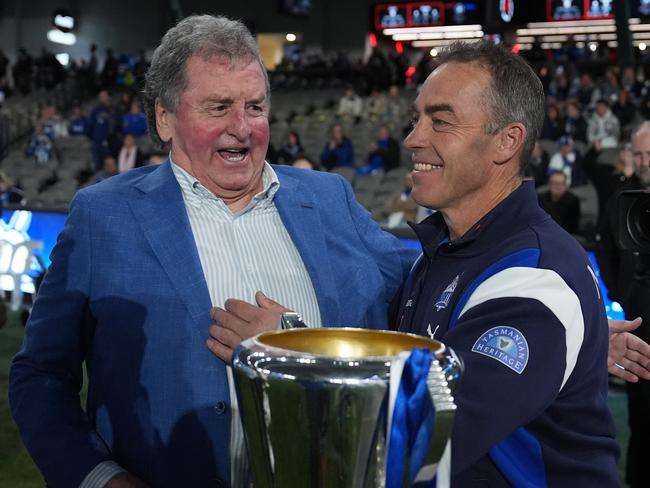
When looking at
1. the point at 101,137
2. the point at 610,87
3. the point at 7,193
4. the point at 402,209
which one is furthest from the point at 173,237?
the point at 101,137

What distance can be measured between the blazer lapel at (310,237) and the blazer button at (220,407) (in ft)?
Answer: 1.00

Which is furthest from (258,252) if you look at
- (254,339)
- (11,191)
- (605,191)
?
(11,191)

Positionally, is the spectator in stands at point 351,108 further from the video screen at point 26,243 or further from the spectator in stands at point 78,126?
the video screen at point 26,243

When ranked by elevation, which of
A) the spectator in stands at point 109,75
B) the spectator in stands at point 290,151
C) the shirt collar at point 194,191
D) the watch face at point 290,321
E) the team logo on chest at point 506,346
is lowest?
the spectator in stands at point 290,151

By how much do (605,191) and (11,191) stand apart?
7170 mm

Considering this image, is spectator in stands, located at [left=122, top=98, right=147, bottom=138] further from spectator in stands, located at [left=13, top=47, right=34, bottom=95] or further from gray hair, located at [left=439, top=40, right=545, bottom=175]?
gray hair, located at [left=439, top=40, right=545, bottom=175]

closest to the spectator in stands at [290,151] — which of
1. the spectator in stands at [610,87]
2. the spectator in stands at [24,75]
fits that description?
the spectator in stands at [610,87]

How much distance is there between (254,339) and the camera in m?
1.18

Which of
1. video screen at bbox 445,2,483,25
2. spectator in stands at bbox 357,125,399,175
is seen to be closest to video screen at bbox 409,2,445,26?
video screen at bbox 445,2,483,25

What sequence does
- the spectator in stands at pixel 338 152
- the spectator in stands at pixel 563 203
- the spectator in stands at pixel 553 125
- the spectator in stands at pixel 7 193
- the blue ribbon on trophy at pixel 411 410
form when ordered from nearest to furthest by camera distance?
1. the blue ribbon on trophy at pixel 411 410
2. the spectator in stands at pixel 563 203
3. the spectator in stands at pixel 7 193
4. the spectator in stands at pixel 553 125
5. the spectator in stands at pixel 338 152

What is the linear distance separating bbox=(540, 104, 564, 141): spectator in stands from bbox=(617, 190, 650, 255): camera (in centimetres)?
1097

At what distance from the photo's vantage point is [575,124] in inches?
538

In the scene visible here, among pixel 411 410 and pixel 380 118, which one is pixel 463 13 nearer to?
pixel 380 118

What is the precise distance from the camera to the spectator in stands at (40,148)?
17.8 metres
